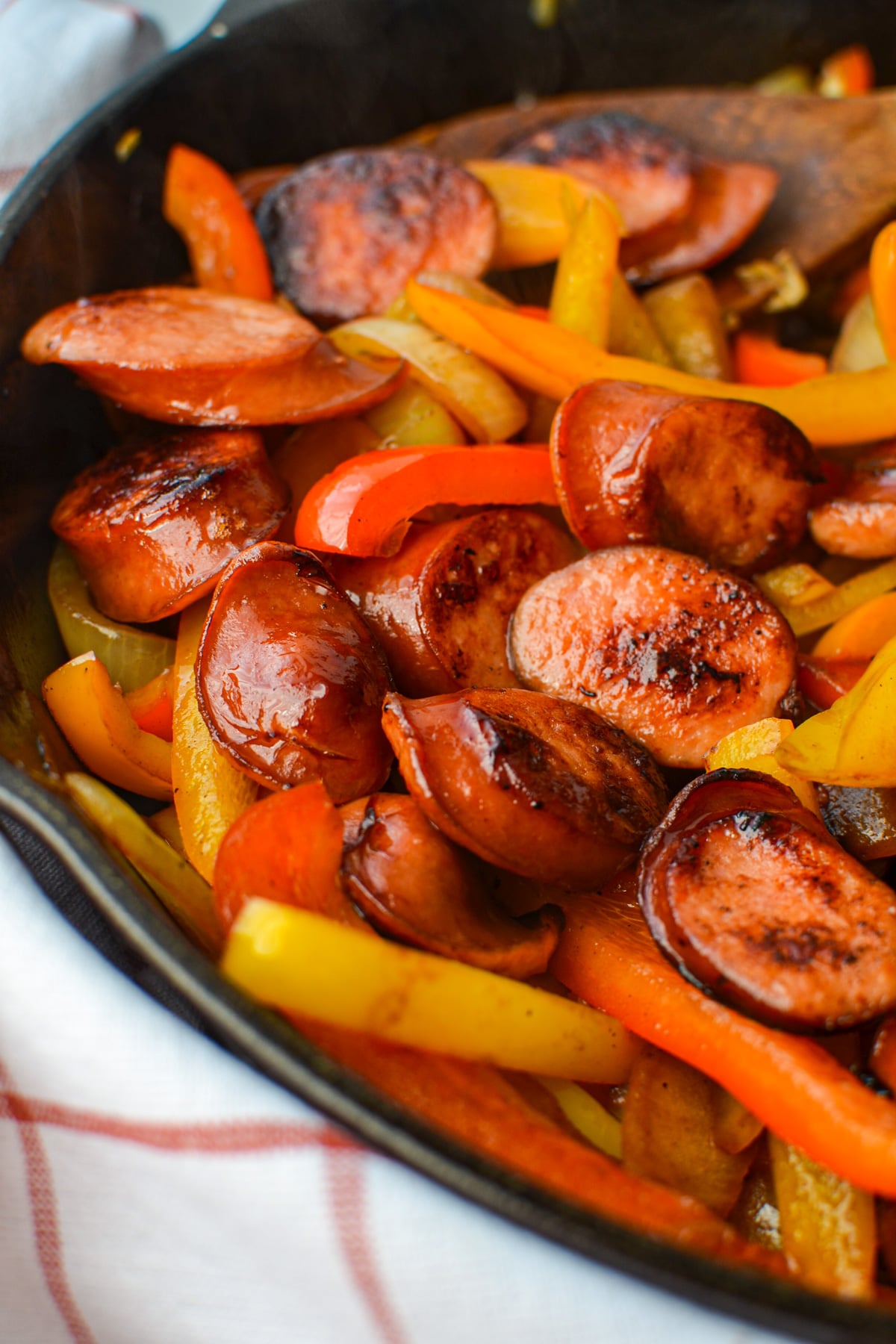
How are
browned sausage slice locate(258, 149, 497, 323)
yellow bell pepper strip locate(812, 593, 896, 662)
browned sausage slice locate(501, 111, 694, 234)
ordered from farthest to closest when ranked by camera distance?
browned sausage slice locate(501, 111, 694, 234), browned sausage slice locate(258, 149, 497, 323), yellow bell pepper strip locate(812, 593, 896, 662)

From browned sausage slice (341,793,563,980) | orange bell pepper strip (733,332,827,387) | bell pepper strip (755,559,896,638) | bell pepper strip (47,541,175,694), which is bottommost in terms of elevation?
bell pepper strip (755,559,896,638)

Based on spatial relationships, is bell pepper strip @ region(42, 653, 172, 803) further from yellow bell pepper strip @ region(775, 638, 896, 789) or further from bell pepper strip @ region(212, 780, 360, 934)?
yellow bell pepper strip @ region(775, 638, 896, 789)

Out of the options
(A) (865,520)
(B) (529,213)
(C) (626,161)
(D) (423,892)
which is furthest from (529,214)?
(D) (423,892)

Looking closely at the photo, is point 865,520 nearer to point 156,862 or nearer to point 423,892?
point 423,892

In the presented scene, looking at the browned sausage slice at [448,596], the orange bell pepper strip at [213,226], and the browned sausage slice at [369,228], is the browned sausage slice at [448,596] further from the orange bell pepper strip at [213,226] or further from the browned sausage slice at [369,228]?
the orange bell pepper strip at [213,226]

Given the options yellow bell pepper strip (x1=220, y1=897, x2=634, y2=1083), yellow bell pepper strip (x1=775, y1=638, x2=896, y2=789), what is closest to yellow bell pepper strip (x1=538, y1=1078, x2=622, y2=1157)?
yellow bell pepper strip (x1=220, y1=897, x2=634, y2=1083)

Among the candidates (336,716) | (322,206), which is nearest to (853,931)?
(336,716)
